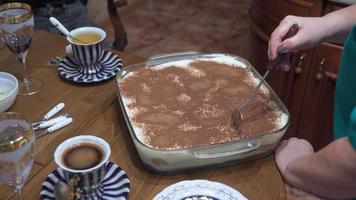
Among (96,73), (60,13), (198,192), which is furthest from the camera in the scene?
(60,13)

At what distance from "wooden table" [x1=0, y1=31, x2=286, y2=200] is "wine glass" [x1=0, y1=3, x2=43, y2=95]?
1.8 inches

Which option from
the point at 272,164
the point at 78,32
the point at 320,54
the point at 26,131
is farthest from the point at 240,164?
the point at 320,54

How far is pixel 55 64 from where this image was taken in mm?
1235

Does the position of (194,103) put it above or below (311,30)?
below

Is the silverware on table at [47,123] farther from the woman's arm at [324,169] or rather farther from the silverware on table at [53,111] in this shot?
the woman's arm at [324,169]

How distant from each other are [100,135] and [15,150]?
0.95ft

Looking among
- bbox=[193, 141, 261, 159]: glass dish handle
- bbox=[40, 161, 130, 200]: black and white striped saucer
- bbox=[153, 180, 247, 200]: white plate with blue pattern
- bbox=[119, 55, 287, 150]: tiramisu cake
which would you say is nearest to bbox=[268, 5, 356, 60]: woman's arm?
bbox=[119, 55, 287, 150]: tiramisu cake

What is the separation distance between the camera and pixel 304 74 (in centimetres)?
171

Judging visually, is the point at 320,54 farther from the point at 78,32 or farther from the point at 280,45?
the point at 78,32

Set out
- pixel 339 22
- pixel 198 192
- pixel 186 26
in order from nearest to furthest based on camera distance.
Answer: pixel 198 192
pixel 339 22
pixel 186 26

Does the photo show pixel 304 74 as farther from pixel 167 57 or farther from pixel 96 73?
pixel 96 73

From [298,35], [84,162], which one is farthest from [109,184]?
[298,35]

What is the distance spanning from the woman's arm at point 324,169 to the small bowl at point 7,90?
0.65m

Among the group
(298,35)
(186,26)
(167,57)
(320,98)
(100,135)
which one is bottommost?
(186,26)
